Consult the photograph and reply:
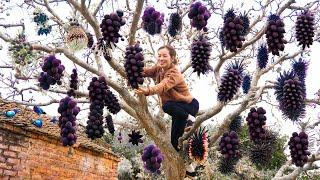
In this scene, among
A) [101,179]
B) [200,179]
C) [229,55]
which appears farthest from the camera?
[200,179]

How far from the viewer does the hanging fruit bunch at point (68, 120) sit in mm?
4410

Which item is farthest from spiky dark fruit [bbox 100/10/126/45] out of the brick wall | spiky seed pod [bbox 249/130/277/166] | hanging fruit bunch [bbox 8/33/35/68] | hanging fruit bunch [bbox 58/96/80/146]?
the brick wall

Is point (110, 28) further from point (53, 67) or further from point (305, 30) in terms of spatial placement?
point (305, 30)

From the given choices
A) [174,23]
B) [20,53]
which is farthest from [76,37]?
[174,23]

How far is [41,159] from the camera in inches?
406

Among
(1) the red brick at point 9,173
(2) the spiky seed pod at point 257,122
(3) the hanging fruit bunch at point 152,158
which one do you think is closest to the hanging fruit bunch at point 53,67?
(2) the spiky seed pod at point 257,122

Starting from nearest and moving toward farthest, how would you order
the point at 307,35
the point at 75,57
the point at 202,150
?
1. the point at 307,35
2. the point at 202,150
3. the point at 75,57

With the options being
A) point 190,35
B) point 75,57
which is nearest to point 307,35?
Answer: point 75,57

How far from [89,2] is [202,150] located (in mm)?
2399

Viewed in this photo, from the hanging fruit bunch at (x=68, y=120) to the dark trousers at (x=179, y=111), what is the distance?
1967 mm

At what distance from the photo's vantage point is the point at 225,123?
22.7ft

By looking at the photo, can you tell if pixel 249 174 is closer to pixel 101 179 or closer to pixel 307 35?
pixel 101 179

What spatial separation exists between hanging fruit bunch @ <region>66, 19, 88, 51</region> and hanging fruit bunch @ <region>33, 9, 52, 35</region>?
1524 mm

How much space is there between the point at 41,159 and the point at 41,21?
4.29 metres
